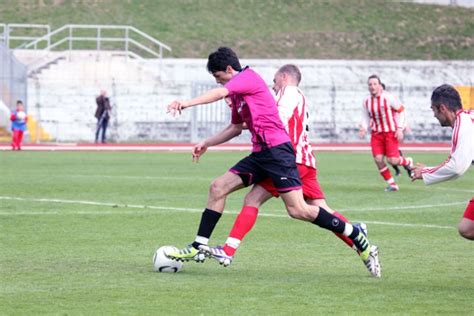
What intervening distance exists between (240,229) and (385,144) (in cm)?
1165

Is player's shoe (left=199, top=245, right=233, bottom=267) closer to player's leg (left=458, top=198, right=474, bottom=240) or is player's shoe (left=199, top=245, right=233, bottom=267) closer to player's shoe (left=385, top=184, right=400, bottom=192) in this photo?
player's leg (left=458, top=198, right=474, bottom=240)

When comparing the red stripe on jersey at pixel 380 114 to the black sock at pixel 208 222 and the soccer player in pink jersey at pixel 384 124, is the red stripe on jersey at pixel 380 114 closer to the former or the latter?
the soccer player in pink jersey at pixel 384 124

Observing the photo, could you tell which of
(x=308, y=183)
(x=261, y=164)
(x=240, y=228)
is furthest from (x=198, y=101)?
(x=308, y=183)

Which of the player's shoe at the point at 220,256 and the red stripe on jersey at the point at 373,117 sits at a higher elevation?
the red stripe on jersey at the point at 373,117

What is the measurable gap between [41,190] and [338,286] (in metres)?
11.5

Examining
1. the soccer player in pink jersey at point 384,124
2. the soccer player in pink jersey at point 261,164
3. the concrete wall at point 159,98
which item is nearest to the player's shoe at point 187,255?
the soccer player in pink jersey at point 261,164

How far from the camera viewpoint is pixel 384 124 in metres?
22.0

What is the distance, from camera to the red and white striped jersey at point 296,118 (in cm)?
1140

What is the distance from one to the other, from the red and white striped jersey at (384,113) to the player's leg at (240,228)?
10.9 m

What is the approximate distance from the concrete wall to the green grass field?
22.3 meters

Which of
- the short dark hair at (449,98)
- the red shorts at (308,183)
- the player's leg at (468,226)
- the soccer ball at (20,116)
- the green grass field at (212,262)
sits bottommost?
the green grass field at (212,262)

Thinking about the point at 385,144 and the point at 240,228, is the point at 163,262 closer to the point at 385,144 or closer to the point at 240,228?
the point at 240,228

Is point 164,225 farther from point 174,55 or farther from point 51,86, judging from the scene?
point 174,55

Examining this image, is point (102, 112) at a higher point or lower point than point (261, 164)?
lower
